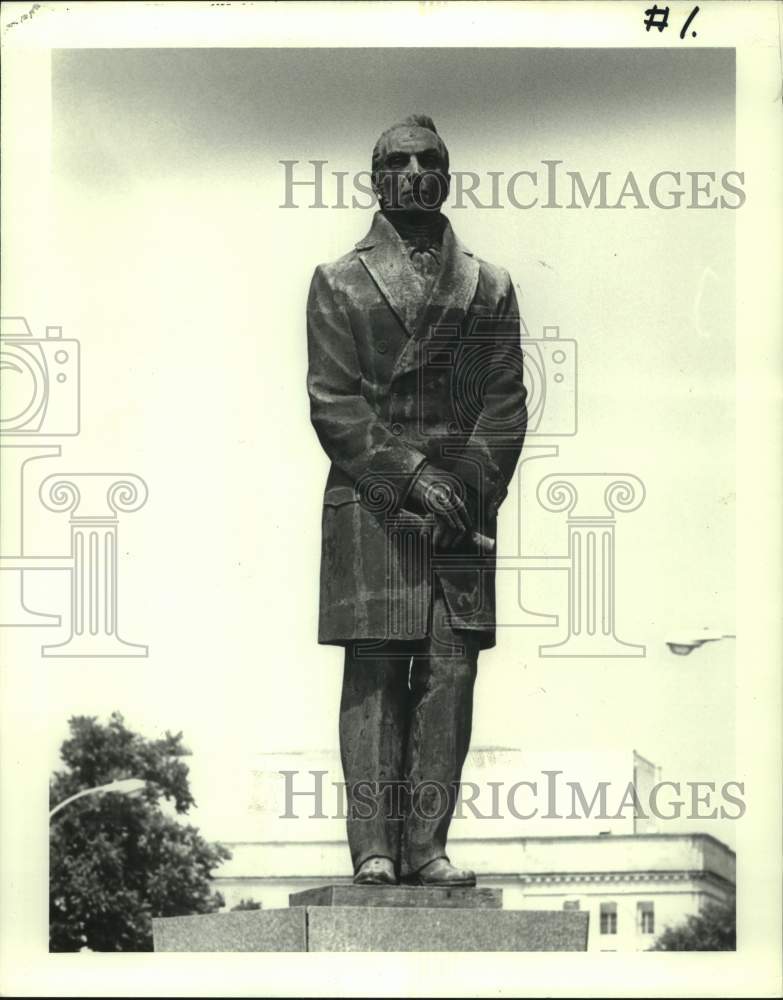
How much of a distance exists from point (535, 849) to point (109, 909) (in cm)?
502

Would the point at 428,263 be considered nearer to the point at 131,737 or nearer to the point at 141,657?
the point at 141,657

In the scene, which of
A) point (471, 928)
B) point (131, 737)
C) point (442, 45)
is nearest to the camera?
point (471, 928)

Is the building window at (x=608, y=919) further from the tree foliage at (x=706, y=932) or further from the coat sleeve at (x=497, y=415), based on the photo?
the coat sleeve at (x=497, y=415)

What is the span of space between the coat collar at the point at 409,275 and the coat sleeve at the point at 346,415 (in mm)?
255

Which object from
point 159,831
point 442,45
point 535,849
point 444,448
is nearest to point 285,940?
point 444,448

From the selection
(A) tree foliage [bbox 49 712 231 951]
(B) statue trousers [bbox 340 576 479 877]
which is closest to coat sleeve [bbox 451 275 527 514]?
(B) statue trousers [bbox 340 576 479 877]

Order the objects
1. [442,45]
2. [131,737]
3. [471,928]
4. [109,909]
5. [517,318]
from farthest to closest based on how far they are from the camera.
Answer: [109,909], [131,737], [442,45], [517,318], [471,928]

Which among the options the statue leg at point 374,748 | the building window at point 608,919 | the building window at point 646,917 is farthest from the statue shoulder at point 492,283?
the building window at point 646,917

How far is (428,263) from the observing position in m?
15.9

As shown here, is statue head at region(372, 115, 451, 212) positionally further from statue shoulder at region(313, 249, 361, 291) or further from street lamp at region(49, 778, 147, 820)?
street lamp at region(49, 778, 147, 820)

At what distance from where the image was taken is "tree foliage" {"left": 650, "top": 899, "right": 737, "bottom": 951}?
1944 cm

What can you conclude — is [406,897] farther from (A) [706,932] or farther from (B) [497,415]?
(A) [706,932]

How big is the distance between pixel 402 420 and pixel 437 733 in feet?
5.30

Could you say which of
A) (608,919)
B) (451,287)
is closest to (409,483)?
(451,287)
